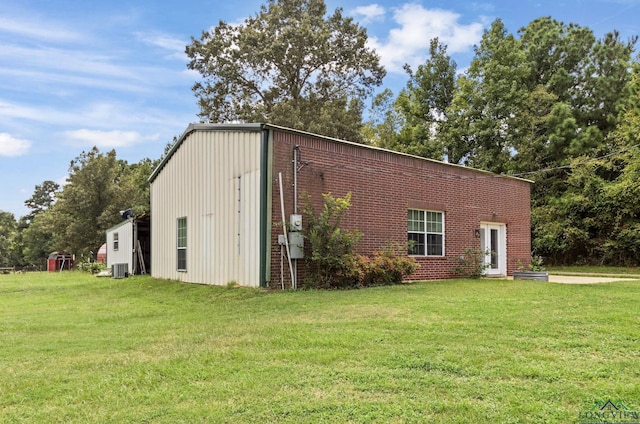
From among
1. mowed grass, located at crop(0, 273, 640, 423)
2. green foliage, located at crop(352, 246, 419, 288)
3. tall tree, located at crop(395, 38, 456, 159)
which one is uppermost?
tall tree, located at crop(395, 38, 456, 159)

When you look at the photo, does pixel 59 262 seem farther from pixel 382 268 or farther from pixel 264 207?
pixel 382 268

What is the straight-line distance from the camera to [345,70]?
32156mm

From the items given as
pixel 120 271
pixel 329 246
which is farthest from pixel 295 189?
pixel 120 271

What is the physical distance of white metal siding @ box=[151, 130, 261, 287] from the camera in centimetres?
1128

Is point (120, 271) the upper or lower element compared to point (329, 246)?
lower

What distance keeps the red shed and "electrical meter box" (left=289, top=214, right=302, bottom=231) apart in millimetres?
26758

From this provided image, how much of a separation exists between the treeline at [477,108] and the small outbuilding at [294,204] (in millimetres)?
9477

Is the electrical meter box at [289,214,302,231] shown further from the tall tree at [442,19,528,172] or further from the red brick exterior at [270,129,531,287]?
the tall tree at [442,19,528,172]

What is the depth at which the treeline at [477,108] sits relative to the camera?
24.6 metres

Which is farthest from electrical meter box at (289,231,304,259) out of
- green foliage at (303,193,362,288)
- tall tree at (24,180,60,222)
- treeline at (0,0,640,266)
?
tall tree at (24,180,60,222)

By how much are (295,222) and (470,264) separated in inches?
268

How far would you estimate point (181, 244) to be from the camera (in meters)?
14.6

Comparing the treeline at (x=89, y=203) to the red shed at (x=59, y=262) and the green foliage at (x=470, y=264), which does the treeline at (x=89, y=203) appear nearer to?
the red shed at (x=59, y=262)

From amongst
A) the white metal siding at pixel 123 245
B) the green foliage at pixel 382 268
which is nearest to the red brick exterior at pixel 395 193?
the green foliage at pixel 382 268
